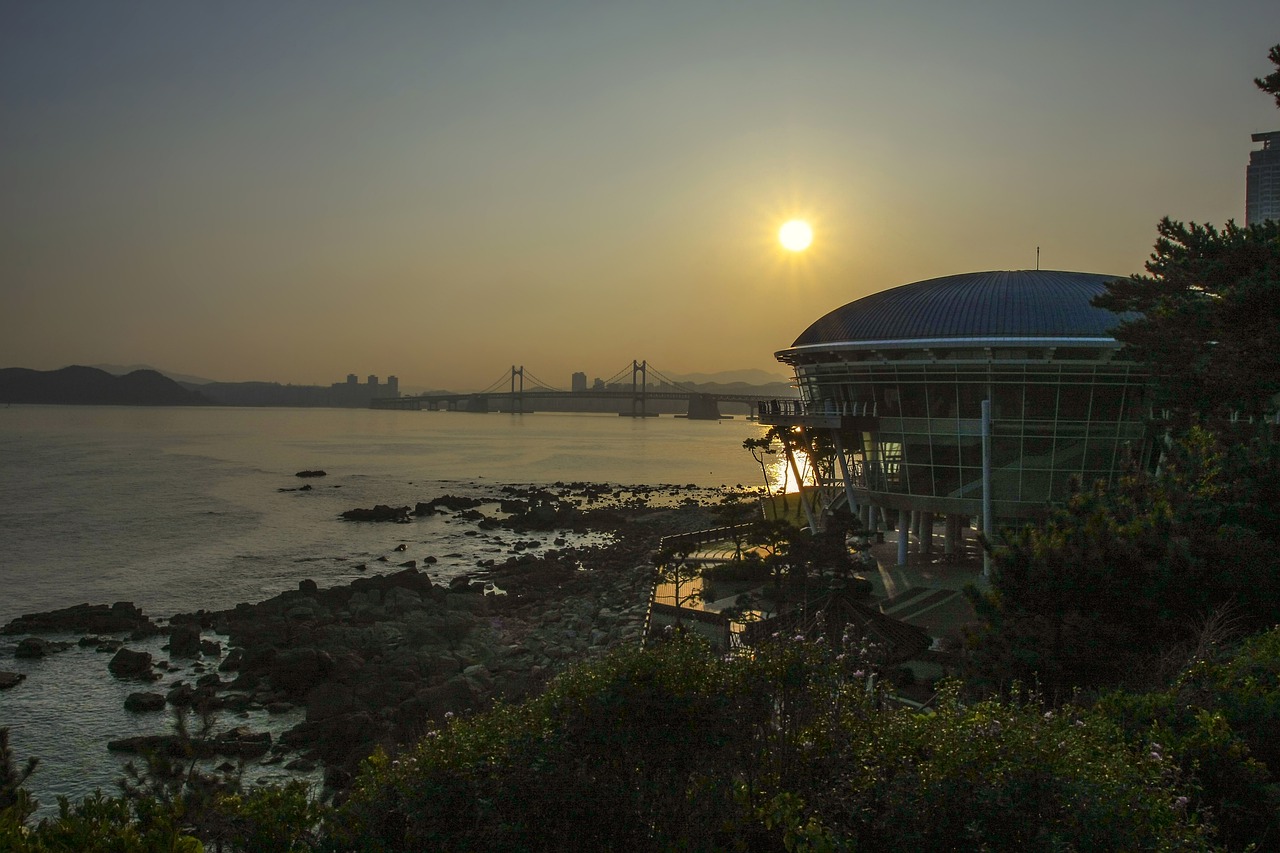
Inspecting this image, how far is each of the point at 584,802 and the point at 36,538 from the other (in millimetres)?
40188

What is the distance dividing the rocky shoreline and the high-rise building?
5770cm

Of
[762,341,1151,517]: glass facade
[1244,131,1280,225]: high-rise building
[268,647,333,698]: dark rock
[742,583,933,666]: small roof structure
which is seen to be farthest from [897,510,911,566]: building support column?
[1244,131,1280,225]: high-rise building

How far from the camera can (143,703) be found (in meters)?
16.9

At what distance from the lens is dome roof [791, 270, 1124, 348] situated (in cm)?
2041

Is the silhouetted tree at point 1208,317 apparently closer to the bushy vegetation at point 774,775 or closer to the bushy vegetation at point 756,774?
the bushy vegetation at point 774,775

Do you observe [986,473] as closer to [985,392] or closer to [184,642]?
[985,392]

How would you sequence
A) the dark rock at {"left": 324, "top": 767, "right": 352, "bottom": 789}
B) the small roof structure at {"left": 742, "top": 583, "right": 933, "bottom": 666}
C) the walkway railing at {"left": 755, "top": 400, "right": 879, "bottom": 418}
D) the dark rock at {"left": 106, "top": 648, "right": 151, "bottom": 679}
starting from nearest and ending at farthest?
1. the small roof structure at {"left": 742, "top": 583, "right": 933, "bottom": 666}
2. the dark rock at {"left": 324, "top": 767, "right": 352, "bottom": 789}
3. the dark rock at {"left": 106, "top": 648, "right": 151, "bottom": 679}
4. the walkway railing at {"left": 755, "top": 400, "right": 879, "bottom": 418}

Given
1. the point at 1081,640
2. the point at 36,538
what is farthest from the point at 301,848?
the point at 36,538

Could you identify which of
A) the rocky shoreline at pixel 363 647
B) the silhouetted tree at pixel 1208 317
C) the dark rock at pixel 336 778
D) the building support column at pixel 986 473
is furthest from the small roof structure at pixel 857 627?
the building support column at pixel 986 473

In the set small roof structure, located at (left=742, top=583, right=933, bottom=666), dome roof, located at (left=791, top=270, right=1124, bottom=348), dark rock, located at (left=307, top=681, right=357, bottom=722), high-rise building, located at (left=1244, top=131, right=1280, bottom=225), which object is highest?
high-rise building, located at (left=1244, top=131, right=1280, bottom=225)

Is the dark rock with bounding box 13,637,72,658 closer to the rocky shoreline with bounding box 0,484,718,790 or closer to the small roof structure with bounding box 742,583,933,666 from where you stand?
the rocky shoreline with bounding box 0,484,718,790

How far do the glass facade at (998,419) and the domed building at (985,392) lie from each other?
3cm

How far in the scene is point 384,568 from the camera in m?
32.7

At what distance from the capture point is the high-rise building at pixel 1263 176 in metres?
62.3
